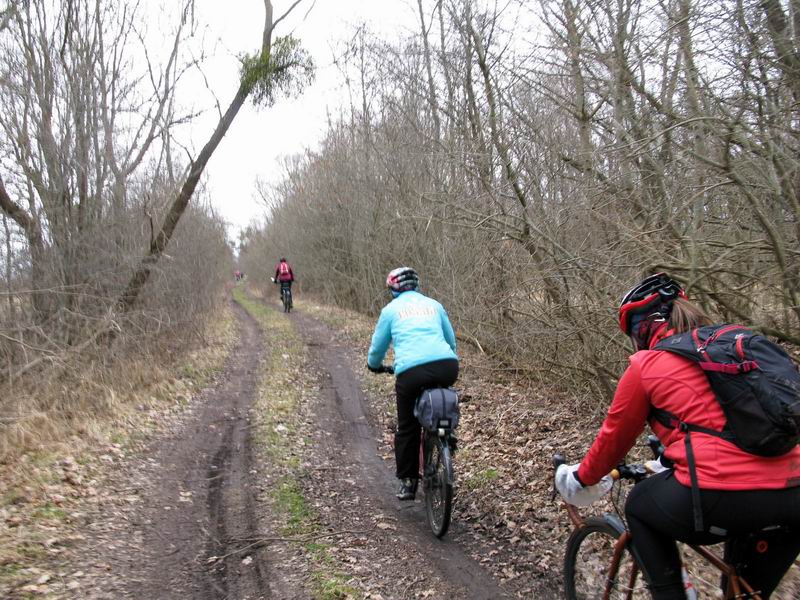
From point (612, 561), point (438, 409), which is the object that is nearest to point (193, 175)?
point (438, 409)

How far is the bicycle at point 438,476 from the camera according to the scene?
477 centimetres

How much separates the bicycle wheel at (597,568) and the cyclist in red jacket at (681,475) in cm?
41

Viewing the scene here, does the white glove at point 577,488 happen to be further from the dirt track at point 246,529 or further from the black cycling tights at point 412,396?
the black cycling tights at point 412,396

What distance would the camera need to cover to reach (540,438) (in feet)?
23.8

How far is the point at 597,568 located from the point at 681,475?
1237 mm

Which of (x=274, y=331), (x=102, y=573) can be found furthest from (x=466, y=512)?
(x=274, y=331)

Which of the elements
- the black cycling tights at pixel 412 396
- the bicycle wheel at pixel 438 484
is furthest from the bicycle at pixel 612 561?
the black cycling tights at pixel 412 396

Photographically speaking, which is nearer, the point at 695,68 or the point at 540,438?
the point at 695,68

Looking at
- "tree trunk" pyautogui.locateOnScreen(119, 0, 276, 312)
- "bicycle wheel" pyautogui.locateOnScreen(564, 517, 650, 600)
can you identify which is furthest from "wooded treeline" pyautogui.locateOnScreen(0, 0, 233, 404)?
"bicycle wheel" pyautogui.locateOnScreen(564, 517, 650, 600)

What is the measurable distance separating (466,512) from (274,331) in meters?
14.6

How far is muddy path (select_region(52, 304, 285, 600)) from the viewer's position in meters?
4.27

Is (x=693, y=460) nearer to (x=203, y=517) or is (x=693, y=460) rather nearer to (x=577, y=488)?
(x=577, y=488)

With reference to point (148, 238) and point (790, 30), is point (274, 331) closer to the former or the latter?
point (148, 238)

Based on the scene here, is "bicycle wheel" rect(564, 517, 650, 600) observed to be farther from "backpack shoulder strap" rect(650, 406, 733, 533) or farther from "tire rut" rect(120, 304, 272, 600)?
"tire rut" rect(120, 304, 272, 600)
